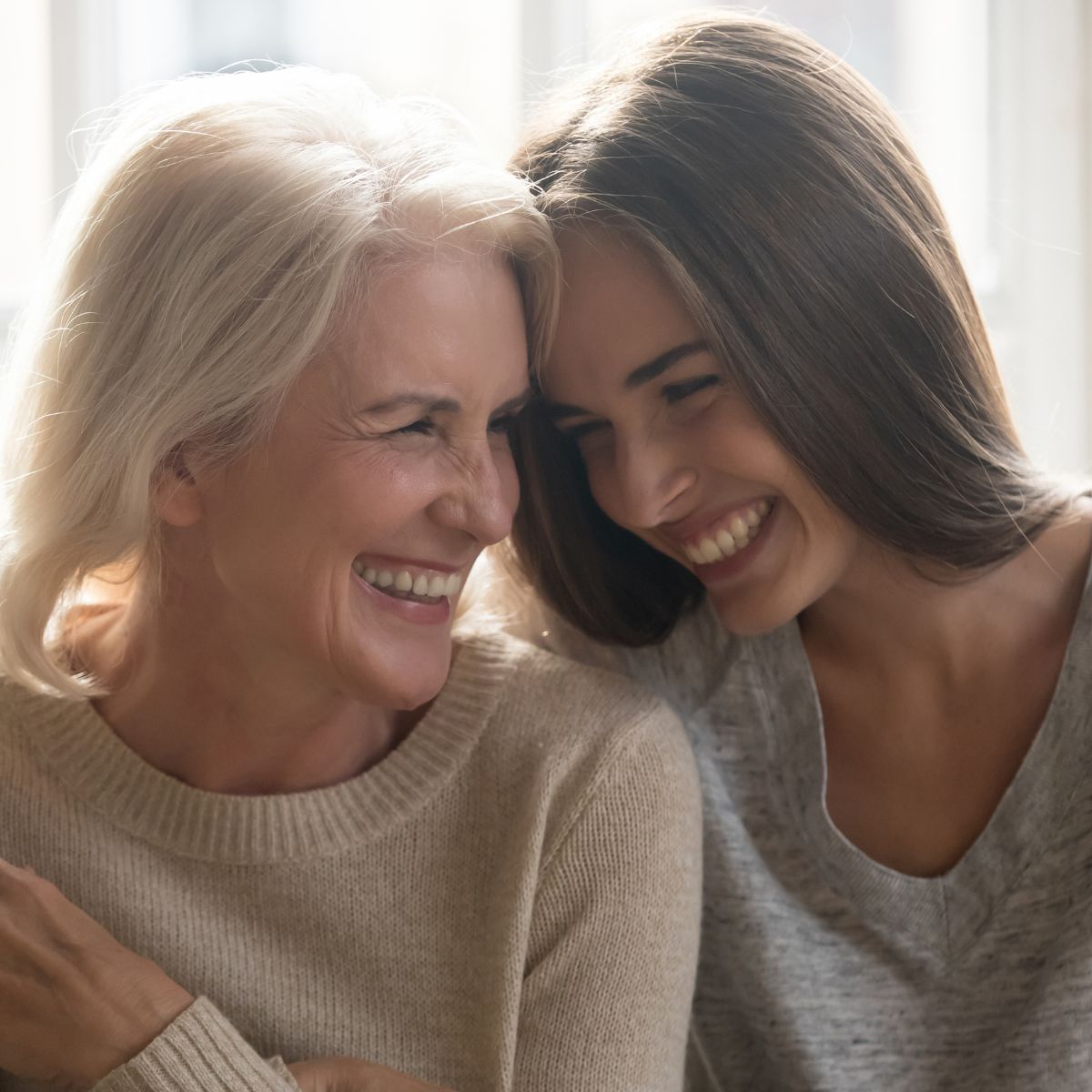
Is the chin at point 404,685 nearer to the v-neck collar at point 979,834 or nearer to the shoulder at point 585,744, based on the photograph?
the shoulder at point 585,744

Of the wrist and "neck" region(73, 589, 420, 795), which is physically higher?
"neck" region(73, 589, 420, 795)

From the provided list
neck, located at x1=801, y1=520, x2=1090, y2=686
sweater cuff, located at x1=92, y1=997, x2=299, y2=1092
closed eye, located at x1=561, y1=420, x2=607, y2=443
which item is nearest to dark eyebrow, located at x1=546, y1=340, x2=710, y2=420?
closed eye, located at x1=561, y1=420, x2=607, y2=443

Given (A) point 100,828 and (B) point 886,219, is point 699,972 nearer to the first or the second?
(A) point 100,828

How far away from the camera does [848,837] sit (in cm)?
165

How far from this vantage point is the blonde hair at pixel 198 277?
1.34 meters

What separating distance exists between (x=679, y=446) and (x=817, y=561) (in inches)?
8.1

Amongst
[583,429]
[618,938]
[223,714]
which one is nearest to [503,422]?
[583,429]

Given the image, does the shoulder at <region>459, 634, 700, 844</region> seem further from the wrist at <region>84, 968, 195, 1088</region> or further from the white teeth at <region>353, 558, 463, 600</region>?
the wrist at <region>84, 968, 195, 1088</region>

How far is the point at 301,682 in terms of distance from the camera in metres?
1.52

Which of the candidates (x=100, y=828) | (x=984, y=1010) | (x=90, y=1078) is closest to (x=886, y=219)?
(x=984, y=1010)

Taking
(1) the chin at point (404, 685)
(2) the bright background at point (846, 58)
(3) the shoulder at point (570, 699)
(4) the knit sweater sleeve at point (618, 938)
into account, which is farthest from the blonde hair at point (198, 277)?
(2) the bright background at point (846, 58)

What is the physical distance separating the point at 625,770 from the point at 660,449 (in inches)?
14.0

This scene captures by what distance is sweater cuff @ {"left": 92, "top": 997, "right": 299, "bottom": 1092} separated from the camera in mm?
1296

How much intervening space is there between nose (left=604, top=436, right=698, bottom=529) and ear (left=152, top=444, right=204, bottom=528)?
46 centimetres
